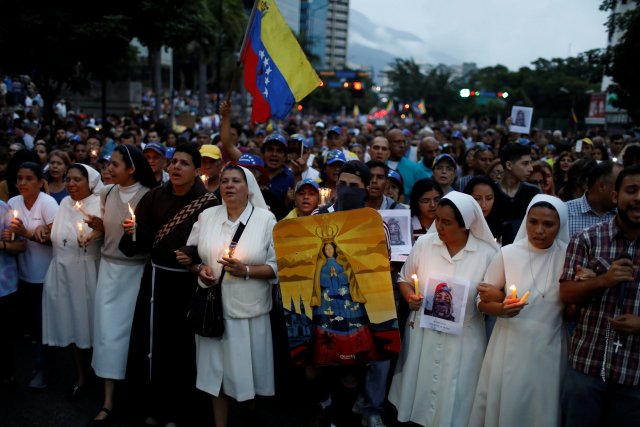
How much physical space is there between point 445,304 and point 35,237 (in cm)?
390

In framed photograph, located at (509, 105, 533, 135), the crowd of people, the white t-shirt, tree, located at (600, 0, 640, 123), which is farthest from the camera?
tree, located at (600, 0, 640, 123)

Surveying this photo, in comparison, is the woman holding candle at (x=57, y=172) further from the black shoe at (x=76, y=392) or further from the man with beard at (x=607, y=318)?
the man with beard at (x=607, y=318)

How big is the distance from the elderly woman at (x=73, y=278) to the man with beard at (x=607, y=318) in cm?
415

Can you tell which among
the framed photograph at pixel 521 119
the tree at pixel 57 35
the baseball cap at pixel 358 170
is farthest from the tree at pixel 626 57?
the baseball cap at pixel 358 170

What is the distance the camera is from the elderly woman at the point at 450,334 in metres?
4.48

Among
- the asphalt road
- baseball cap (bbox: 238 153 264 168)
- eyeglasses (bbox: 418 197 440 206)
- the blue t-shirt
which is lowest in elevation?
the asphalt road

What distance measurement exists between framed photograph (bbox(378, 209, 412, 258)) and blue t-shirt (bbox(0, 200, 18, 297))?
11.5 feet

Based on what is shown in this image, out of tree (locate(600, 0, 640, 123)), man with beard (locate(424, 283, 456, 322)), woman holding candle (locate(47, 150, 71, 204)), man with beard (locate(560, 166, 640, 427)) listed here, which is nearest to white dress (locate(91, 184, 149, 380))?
woman holding candle (locate(47, 150, 71, 204))

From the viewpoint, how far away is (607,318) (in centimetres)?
381

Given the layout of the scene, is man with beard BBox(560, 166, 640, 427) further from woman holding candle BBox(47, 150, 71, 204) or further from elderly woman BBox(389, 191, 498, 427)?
woman holding candle BBox(47, 150, 71, 204)

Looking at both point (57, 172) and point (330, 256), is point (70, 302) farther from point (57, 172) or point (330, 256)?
point (330, 256)

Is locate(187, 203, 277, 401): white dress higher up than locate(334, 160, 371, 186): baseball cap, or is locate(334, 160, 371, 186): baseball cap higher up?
locate(334, 160, 371, 186): baseball cap

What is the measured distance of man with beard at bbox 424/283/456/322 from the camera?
14.7ft

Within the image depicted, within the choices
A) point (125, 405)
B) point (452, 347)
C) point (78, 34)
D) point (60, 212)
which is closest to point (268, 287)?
point (452, 347)
